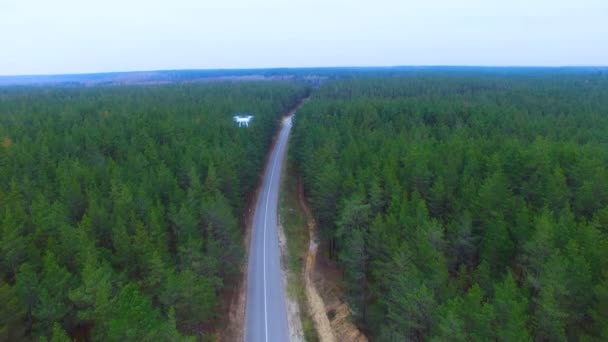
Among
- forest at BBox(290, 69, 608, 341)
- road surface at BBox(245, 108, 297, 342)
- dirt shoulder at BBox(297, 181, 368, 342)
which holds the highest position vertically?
forest at BBox(290, 69, 608, 341)

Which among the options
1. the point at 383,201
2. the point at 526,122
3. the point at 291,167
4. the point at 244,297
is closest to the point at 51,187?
the point at 244,297

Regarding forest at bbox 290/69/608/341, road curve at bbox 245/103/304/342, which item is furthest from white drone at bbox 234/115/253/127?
forest at bbox 290/69/608/341

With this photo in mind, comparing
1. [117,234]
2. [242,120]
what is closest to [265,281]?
[117,234]

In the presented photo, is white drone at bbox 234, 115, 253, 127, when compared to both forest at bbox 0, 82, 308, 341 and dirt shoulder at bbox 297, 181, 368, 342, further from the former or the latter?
dirt shoulder at bbox 297, 181, 368, 342

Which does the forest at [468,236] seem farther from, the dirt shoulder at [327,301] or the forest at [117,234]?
the forest at [117,234]

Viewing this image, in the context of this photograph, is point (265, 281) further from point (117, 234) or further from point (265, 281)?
point (117, 234)

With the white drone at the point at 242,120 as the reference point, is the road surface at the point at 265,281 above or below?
below

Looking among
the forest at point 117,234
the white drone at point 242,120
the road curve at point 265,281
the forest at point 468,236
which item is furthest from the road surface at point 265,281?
the white drone at point 242,120
